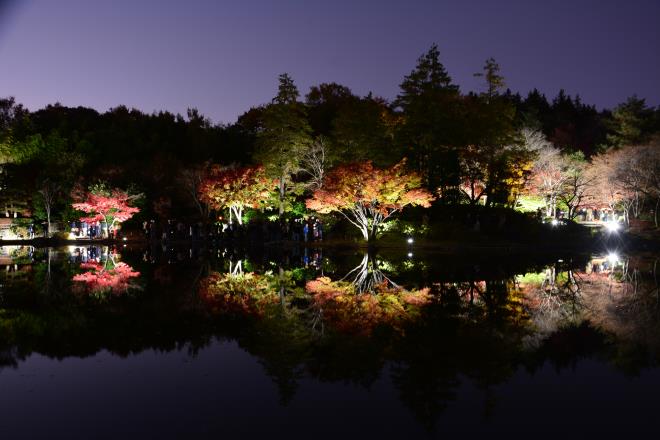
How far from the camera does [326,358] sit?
8391mm

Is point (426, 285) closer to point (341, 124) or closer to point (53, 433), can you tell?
point (53, 433)

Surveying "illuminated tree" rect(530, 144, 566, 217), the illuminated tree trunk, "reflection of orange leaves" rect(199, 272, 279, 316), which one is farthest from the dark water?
"illuminated tree" rect(530, 144, 566, 217)

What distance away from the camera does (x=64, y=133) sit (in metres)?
51.9

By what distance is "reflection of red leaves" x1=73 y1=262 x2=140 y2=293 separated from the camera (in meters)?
15.2

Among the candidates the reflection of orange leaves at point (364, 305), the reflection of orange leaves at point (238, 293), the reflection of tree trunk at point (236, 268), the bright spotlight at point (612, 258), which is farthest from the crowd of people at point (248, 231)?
the reflection of orange leaves at point (364, 305)

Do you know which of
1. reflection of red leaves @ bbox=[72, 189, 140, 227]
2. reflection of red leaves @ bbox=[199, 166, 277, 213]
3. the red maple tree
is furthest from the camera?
reflection of red leaves @ bbox=[72, 189, 140, 227]

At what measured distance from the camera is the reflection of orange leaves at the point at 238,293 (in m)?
12.3

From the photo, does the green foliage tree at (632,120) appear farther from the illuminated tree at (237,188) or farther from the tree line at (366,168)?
the illuminated tree at (237,188)

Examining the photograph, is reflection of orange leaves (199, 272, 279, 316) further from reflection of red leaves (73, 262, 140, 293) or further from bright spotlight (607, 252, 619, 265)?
bright spotlight (607, 252, 619, 265)

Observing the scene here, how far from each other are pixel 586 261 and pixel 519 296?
43.6 feet

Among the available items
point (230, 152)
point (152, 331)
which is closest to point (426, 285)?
point (152, 331)

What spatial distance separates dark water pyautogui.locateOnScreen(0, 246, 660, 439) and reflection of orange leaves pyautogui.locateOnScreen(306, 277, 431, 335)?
6cm

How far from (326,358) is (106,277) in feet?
38.5

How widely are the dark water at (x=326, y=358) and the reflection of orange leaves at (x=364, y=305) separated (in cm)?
6
